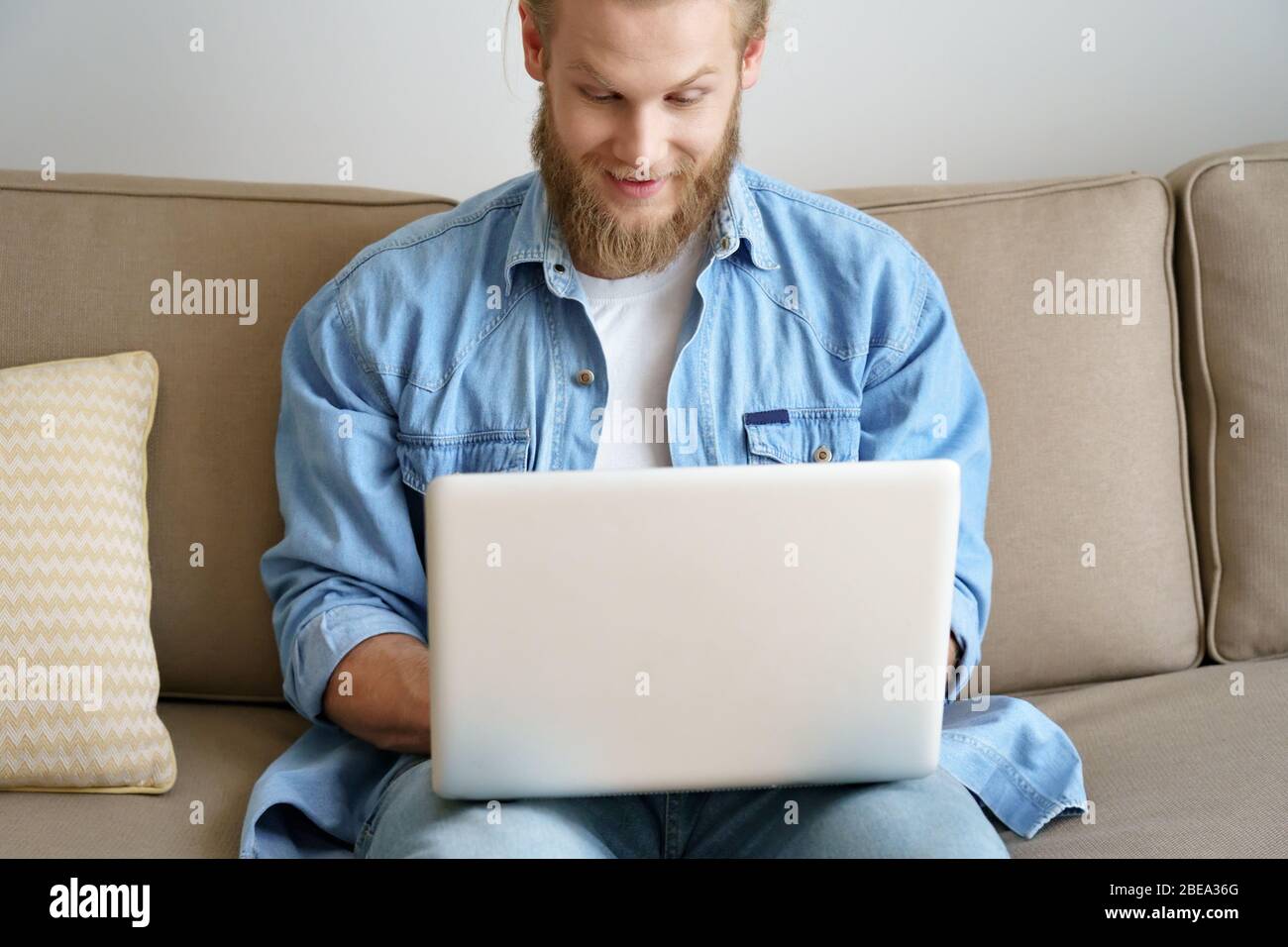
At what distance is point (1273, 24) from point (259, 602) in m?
1.67

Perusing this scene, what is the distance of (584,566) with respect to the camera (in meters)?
0.94

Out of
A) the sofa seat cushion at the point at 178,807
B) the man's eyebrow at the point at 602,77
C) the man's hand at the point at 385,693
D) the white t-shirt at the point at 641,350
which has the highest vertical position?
the man's eyebrow at the point at 602,77

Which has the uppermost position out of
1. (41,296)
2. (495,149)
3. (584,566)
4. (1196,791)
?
(495,149)

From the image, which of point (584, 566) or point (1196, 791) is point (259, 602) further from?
point (1196, 791)

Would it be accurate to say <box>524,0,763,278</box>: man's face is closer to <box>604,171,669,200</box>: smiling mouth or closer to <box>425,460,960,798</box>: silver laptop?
<box>604,171,669,200</box>: smiling mouth

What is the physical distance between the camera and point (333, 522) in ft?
4.59

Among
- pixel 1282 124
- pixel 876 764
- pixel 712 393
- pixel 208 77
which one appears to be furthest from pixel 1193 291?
pixel 208 77

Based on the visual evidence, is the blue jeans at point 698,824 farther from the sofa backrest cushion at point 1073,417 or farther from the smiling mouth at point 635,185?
the smiling mouth at point 635,185

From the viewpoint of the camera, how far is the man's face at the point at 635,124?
1.31m

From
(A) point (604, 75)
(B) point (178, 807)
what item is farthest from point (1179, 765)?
(B) point (178, 807)

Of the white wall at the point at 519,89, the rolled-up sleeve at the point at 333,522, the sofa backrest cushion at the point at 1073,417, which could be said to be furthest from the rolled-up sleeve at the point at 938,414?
the white wall at the point at 519,89

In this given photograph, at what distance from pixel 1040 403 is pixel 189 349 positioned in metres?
1.00

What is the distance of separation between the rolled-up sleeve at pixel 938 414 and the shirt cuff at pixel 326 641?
0.54 metres

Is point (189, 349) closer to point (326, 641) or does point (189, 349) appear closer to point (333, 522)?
point (333, 522)
